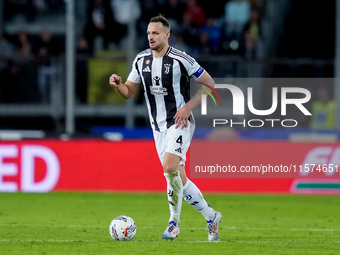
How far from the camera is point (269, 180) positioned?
14188 millimetres

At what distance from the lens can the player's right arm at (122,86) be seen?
7.97 meters

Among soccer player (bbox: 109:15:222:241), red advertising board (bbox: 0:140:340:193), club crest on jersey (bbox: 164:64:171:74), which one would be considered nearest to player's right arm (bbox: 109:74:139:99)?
soccer player (bbox: 109:15:222:241)

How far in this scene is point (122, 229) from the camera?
26.2ft

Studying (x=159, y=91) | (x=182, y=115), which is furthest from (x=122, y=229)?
(x=159, y=91)

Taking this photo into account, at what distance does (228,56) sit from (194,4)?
2307 mm

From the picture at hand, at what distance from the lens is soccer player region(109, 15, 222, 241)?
7973 mm

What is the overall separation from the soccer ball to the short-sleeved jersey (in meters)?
0.98

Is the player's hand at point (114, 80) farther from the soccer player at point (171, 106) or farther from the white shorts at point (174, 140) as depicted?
the white shorts at point (174, 140)

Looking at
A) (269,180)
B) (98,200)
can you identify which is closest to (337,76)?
(269,180)

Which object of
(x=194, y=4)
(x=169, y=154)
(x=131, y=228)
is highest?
(x=194, y=4)

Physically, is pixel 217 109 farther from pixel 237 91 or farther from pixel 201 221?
pixel 201 221

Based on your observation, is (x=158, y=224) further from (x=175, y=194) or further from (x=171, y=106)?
(x=171, y=106)

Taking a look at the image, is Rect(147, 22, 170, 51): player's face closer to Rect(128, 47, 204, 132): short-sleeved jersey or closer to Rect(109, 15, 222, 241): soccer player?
Rect(109, 15, 222, 241): soccer player

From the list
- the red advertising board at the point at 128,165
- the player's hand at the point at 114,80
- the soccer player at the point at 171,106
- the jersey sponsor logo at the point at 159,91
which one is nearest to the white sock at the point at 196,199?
the soccer player at the point at 171,106
